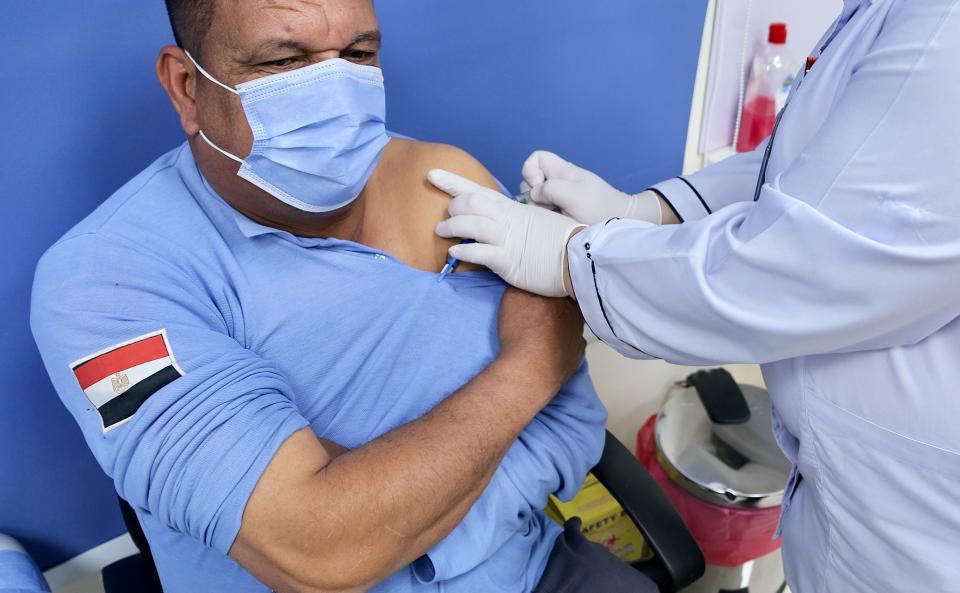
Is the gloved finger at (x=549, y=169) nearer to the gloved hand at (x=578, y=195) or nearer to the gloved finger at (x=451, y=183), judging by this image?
the gloved hand at (x=578, y=195)

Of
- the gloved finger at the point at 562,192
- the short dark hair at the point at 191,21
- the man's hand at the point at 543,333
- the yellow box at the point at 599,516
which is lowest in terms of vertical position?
the yellow box at the point at 599,516

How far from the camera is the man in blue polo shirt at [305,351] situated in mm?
949

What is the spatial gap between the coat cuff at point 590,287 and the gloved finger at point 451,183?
25 centimetres

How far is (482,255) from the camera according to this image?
123 cm

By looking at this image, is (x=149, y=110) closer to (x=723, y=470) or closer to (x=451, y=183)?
(x=451, y=183)

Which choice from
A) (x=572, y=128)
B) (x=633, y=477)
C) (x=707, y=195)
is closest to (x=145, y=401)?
(x=633, y=477)

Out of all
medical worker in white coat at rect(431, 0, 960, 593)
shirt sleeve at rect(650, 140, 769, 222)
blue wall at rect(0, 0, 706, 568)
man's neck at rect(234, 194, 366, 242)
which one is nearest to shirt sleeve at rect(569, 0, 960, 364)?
medical worker in white coat at rect(431, 0, 960, 593)

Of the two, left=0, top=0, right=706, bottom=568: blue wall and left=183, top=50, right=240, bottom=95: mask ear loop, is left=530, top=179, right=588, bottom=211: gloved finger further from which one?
left=183, top=50, right=240, bottom=95: mask ear loop

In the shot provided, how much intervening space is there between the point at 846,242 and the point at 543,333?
0.54 m

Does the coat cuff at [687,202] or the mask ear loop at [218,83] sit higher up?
the mask ear loop at [218,83]

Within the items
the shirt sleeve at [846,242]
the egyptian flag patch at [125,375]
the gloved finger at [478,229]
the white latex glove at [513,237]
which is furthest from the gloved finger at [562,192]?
the egyptian flag patch at [125,375]

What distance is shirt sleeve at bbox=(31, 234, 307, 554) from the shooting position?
923 mm

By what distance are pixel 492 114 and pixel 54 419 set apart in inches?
48.4

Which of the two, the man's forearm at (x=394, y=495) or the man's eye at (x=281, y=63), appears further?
the man's eye at (x=281, y=63)
